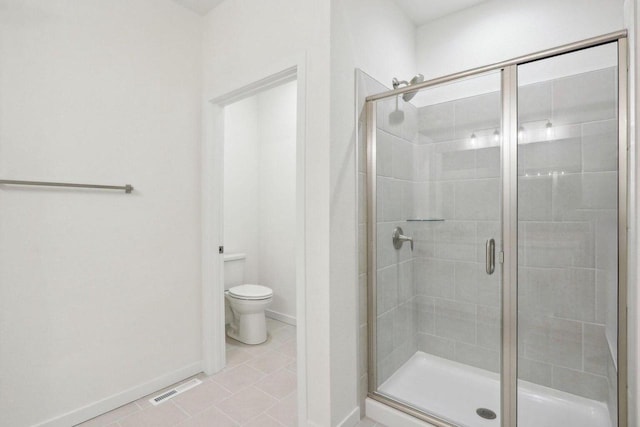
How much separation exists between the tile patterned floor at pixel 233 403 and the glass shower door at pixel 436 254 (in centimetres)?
44

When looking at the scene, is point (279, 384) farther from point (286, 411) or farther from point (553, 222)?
point (553, 222)

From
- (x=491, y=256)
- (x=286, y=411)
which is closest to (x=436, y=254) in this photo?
(x=491, y=256)

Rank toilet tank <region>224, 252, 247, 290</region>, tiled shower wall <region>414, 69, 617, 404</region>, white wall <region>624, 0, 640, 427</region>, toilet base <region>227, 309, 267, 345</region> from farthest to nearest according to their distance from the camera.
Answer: toilet tank <region>224, 252, 247, 290</region> → toilet base <region>227, 309, 267, 345</region> → tiled shower wall <region>414, 69, 617, 404</region> → white wall <region>624, 0, 640, 427</region>

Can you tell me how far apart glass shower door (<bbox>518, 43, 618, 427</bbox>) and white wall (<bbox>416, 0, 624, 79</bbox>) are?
0.71 meters

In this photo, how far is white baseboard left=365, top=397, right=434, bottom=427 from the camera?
1.59 m

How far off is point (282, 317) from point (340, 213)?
80.3 inches

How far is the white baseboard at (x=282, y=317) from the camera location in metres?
3.16

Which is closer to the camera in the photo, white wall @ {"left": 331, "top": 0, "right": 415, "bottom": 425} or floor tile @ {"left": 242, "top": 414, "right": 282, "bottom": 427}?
white wall @ {"left": 331, "top": 0, "right": 415, "bottom": 425}

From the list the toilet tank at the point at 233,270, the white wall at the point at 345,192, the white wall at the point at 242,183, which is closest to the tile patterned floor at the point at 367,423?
the white wall at the point at 345,192

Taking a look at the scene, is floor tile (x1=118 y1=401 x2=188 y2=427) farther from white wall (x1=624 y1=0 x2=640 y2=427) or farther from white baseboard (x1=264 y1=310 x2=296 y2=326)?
white wall (x1=624 y1=0 x2=640 y2=427)

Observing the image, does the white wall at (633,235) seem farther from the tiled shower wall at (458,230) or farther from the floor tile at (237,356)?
the floor tile at (237,356)

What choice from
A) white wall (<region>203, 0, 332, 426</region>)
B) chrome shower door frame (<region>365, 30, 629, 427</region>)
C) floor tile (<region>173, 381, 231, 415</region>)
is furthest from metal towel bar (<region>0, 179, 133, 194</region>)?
chrome shower door frame (<region>365, 30, 629, 427</region>)

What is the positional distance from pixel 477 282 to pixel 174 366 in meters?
2.00

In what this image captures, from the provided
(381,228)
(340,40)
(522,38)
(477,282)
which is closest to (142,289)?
(381,228)
